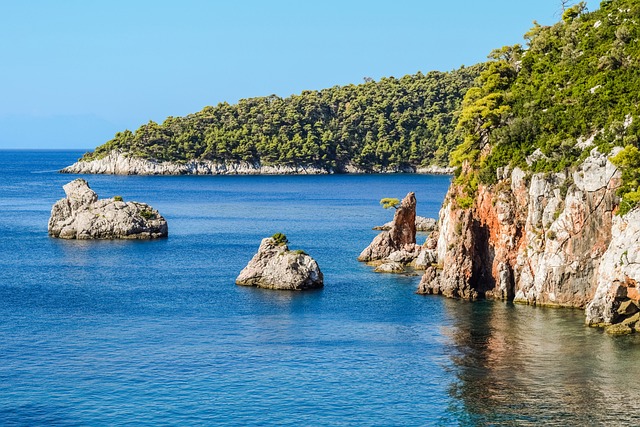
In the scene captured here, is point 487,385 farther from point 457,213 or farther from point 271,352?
point 457,213

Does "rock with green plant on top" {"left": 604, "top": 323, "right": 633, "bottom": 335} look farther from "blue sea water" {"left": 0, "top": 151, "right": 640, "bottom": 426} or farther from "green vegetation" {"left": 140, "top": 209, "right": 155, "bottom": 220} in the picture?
"green vegetation" {"left": 140, "top": 209, "right": 155, "bottom": 220}

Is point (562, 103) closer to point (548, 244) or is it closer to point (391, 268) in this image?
point (548, 244)

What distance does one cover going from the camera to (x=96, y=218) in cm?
13150

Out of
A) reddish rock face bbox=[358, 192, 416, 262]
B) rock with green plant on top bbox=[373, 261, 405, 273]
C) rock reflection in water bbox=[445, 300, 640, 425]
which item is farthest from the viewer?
reddish rock face bbox=[358, 192, 416, 262]

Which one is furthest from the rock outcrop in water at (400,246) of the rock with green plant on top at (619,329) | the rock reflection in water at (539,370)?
the rock with green plant on top at (619,329)

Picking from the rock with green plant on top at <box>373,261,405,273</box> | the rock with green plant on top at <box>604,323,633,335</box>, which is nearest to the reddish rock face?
the rock with green plant on top at <box>373,261,405,273</box>

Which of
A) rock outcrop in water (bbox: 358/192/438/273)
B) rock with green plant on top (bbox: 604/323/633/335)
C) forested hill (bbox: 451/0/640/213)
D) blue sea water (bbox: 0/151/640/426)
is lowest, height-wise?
blue sea water (bbox: 0/151/640/426)

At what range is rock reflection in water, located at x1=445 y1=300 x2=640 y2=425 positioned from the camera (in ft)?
174

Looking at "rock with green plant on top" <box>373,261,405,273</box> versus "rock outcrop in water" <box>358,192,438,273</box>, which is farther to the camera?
"rock outcrop in water" <box>358,192,438,273</box>

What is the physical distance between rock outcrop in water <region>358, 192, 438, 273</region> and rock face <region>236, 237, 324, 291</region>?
12264mm

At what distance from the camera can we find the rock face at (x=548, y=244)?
7050 centimetres

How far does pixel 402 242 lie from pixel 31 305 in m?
42.0

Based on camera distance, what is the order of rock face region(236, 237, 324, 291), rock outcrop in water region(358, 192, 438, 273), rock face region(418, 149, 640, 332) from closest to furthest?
1. rock face region(418, 149, 640, 332)
2. rock face region(236, 237, 324, 291)
3. rock outcrop in water region(358, 192, 438, 273)

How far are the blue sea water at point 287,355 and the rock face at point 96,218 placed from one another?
2509 centimetres
